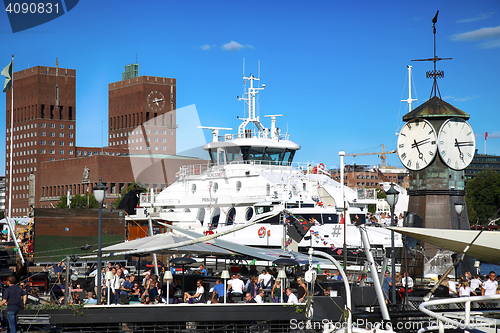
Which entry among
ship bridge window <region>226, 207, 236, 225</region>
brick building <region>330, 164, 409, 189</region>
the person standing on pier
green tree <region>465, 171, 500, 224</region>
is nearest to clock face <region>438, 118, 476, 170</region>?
ship bridge window <region>226, 207, 236, 225</region>

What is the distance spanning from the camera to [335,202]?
31703 millimetres

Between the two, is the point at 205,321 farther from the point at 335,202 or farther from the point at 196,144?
the point at 196,144

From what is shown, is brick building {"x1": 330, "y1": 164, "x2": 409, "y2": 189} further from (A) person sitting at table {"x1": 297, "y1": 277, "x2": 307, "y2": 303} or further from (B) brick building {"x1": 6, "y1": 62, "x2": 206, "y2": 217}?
(A) person sitting at table {"x1": 297, "y1": 277, "x2": 307, "y2": 303}

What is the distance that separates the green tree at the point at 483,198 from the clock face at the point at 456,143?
52.5 meters

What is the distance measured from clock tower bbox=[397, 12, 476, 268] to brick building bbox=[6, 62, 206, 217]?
357 feet

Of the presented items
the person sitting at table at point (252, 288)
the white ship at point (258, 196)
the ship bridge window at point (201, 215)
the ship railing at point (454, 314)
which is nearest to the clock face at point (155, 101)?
the white ship at point (258, 196)

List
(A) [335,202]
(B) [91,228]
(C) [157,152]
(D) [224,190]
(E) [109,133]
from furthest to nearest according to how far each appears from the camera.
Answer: (E) [109,133]
(C) [157,152]
(D) [224,190]
(A) [335,202]
(B) [91,228]

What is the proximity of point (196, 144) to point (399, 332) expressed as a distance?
1094 inches

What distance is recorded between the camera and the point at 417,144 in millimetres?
25078

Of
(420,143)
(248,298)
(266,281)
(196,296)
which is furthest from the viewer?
(420,143)

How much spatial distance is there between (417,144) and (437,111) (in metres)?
1.52

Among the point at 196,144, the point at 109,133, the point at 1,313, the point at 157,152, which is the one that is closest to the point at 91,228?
the point at 1,313

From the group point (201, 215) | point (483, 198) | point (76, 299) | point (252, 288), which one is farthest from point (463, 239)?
point (483, 198)

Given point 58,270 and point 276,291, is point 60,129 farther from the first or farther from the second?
point 276,291
